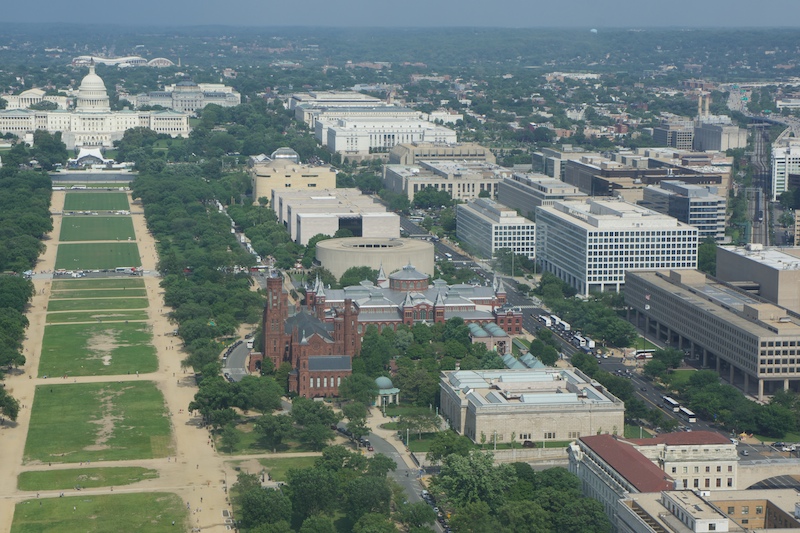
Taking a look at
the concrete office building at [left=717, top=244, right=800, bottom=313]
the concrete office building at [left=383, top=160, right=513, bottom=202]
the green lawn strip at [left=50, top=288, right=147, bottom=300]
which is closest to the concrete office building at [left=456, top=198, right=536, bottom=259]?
the concrete office building at [left=717, top=244, right=800, bottom=313]

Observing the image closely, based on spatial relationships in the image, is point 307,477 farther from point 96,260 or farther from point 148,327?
point 96,260

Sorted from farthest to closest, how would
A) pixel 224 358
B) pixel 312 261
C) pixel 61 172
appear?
pixel 61 172
pixel 312 261
pixel 224 358

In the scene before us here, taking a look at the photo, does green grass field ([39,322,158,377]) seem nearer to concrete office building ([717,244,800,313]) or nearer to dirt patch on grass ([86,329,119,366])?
dirt patch on grass ([86,329,119,366])

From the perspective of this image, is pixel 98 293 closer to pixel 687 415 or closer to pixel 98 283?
pixel 98 283

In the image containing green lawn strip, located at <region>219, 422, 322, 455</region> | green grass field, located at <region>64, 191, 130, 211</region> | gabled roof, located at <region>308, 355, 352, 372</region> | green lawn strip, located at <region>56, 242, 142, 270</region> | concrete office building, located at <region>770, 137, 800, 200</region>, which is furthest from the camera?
concrete office building, located at <region>770, 137, 800, 200</region>

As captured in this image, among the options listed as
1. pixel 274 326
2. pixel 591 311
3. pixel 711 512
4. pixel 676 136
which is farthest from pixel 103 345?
pixel 676 136

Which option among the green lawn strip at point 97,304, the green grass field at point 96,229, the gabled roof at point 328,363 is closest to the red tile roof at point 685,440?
the gabled roof at point 328,363

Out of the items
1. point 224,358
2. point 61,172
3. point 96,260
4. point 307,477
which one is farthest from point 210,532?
point 61,172
